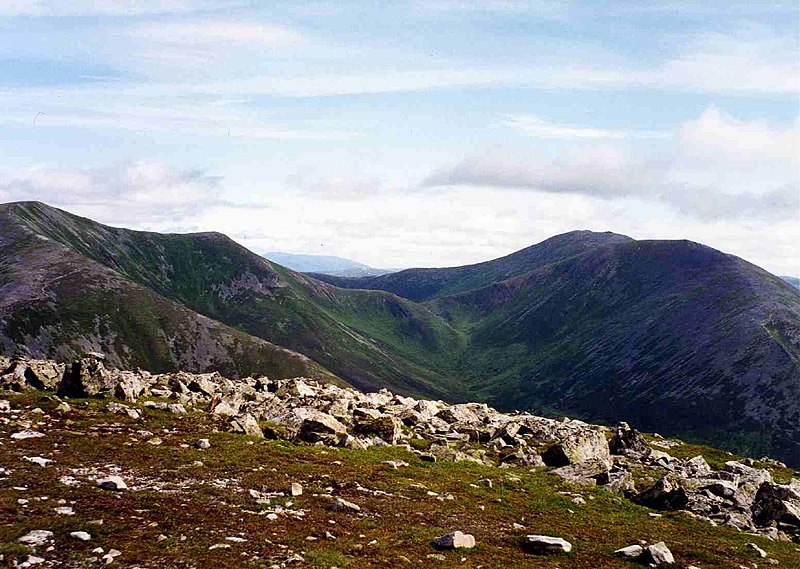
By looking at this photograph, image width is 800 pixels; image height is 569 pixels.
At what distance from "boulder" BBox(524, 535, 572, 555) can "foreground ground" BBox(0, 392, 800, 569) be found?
1.17ft

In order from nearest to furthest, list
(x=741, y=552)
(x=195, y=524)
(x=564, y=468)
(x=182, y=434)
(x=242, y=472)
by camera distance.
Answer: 1. (x=195, y=524)
2. (x=741, y=552)
3. (x=242, y=472)
4. (x=182, y=434)
5. (x=564, y=468)

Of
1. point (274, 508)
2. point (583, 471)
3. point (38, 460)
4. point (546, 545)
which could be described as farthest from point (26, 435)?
point (583, 471)

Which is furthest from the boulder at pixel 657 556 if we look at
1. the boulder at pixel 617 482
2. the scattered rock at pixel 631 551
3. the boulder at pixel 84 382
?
the boulder at pixel 84 382

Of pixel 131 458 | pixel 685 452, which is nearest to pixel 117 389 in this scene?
pixel 131 458

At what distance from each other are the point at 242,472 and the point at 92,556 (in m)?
11.4

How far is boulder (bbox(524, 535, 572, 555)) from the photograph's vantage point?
856 inches

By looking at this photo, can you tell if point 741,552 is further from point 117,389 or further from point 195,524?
point 117,389

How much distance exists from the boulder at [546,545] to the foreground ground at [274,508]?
358 mm

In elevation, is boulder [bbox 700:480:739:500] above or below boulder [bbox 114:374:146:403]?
below

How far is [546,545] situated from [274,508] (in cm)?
1100

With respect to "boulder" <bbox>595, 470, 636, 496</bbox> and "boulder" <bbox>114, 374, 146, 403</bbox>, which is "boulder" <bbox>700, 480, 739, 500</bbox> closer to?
"boulder" <bbox>595, 470, 636, 496</bbox>

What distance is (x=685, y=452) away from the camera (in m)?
63.7

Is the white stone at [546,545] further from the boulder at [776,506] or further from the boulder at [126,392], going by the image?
the boulder at [126,392]

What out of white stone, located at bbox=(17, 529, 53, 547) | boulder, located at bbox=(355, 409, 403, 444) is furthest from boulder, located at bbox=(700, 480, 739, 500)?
white stone, located at bbox=(17, 529, 53, 547)
